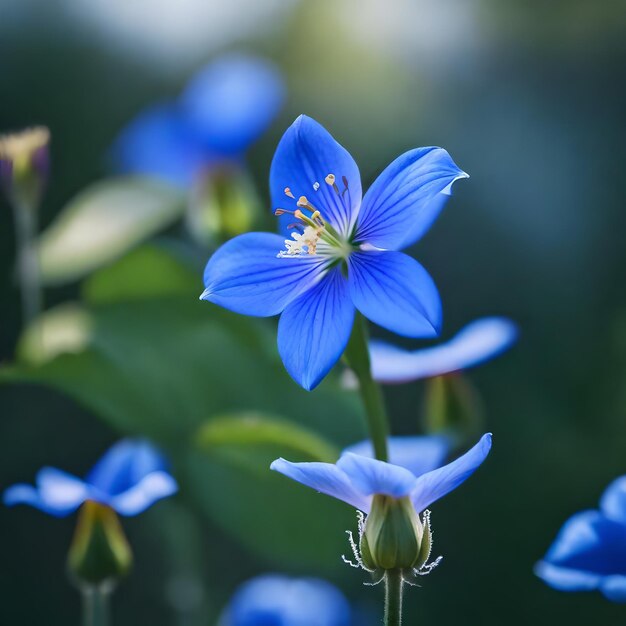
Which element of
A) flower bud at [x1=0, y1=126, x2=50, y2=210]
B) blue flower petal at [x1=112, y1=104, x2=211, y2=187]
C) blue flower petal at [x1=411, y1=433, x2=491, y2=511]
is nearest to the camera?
blue flower petal at [x1=411, y1=433, x2=491, y2=511]

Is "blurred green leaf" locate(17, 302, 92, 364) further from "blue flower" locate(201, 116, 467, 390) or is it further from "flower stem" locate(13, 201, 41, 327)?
"blue flower" locate(201, 116, 467, 390)

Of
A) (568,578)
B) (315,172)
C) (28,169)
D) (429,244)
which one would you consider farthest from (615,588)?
(429,244)

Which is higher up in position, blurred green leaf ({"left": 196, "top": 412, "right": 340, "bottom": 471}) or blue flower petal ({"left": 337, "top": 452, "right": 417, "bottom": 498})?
blue flower petal ({"left": 337, "top": 452, "right": 417, "bottom": 498})

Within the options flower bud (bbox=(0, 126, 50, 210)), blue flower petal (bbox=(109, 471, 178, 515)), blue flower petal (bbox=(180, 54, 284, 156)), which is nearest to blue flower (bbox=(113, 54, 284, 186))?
blue flower petal (bbox=(180, 54, 284, 156))

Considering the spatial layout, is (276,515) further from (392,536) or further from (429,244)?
(429,244)

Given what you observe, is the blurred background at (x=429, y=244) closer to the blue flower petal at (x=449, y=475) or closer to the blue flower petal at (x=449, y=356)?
the blue flower petal at (x=449, y=356)

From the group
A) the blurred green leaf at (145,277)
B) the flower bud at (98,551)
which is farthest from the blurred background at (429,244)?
the flower bud at (98,551)
